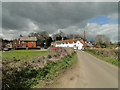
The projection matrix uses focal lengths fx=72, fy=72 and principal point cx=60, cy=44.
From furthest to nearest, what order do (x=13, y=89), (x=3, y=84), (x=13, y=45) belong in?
(x=13, y=45) → (x=13, y=89) → (x=3, y=84)

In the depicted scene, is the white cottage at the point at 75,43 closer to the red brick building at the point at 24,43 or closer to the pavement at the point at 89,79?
the red brick building at the point at 24,43

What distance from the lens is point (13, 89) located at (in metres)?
3.31

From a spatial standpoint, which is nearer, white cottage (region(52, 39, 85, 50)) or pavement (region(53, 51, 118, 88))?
pavement (region(53, 51, 118, 88))

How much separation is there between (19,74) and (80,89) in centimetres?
368

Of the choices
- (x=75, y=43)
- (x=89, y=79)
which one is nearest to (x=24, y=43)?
(x=75, y=43)

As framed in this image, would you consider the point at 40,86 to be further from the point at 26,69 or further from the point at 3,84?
the point at 26,69

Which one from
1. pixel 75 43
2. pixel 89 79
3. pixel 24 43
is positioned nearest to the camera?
pixel 89 79

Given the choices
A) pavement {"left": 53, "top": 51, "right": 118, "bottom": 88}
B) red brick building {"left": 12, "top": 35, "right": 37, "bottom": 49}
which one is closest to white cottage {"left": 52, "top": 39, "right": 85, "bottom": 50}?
red brick building {"left": 12, "top": 35, "right": 37, "bottom": 49}

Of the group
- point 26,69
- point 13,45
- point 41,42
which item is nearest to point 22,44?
point 13,45

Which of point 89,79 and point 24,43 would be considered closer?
point 89,79

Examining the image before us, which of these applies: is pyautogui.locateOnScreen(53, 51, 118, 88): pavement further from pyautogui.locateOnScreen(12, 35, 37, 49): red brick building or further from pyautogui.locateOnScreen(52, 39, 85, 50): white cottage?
pyautogui.locateOnScreen(12, 35, 37, 49): red brick building

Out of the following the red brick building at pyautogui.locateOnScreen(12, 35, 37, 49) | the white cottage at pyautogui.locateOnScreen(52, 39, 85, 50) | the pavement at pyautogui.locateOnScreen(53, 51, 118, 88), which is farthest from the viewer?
the white cottage at pyautogui.locateOnScreen(52, 39, 85, 50)

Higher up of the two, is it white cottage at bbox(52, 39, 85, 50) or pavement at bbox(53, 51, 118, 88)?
white cottage at bbox(52, 39, 85, 50)

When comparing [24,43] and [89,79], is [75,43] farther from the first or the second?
[89,79]
